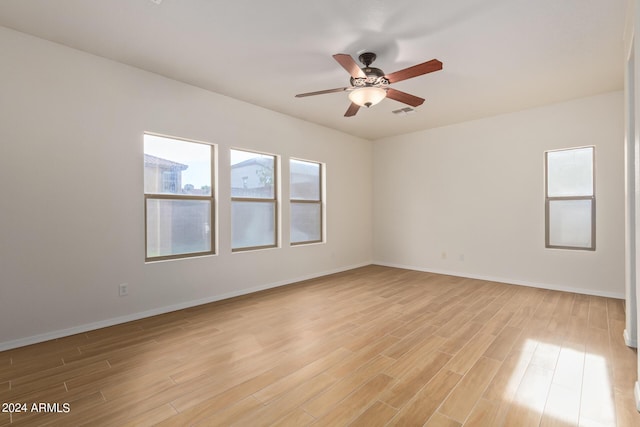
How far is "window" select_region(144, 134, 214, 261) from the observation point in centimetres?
370

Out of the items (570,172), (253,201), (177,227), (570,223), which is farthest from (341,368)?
(570,172)

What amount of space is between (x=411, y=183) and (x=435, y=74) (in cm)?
302

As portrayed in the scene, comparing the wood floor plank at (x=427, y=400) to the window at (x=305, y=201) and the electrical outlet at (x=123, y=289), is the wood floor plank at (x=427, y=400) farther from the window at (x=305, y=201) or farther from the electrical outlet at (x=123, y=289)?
the window at (x=305, y=201)

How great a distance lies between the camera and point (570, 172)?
15.3ft

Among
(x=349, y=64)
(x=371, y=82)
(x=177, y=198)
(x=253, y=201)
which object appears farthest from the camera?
(x=253, y=201)

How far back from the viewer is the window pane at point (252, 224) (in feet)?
14.9

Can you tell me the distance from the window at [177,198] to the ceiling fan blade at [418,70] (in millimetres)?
2728

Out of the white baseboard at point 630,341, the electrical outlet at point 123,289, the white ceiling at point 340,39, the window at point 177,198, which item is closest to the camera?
Answer: the white ceiling at point 340,39

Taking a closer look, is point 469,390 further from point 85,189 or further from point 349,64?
point 85,189

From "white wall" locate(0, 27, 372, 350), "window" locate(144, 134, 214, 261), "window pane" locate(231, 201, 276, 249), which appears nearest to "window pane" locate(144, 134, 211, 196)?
"window" locate(144, 134, 214, 261)

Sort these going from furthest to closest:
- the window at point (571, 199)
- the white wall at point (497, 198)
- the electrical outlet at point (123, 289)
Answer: the window at point (571, 199) → the white wall at point (497, 198) → the electrical outlet at point (123, 289)

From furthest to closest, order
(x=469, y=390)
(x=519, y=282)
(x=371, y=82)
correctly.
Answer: (x=519, y=282), (x=371, y=82), (x=469, y=390)

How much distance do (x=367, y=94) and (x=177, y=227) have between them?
9.38 ft

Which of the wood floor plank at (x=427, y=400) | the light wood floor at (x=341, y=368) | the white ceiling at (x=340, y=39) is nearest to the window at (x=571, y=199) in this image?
the white ceiling at (x=340, y=39)
